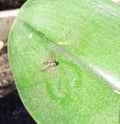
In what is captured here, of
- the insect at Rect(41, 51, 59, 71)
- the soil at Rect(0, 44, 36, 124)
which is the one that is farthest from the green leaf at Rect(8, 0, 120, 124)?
the soil at Rect(0, 44, 36, 124)

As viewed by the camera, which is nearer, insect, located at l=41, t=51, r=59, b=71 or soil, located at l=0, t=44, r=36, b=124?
insect, located at l=41, t=51, r=59, b=71

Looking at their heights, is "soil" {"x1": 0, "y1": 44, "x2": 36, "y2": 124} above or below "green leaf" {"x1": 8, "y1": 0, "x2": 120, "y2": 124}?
below

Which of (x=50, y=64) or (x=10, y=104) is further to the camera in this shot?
(x=10, y=104)

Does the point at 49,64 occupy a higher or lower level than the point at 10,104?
higher

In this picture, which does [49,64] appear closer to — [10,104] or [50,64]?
[50,64]

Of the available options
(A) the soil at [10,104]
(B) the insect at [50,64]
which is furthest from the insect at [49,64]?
(A) the soil at [10,104]

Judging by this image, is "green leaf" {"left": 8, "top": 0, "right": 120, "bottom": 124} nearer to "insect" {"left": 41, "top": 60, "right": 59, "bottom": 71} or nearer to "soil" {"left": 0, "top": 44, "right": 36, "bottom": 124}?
"insect" {"left": 41, "top": 60, "right": 59, "bottom": 71}

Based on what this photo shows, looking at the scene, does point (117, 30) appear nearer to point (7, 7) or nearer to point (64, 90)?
point (64, 90)

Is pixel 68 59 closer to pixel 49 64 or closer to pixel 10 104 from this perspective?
pixel 49 64

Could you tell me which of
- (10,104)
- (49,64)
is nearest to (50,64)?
(49,64)
